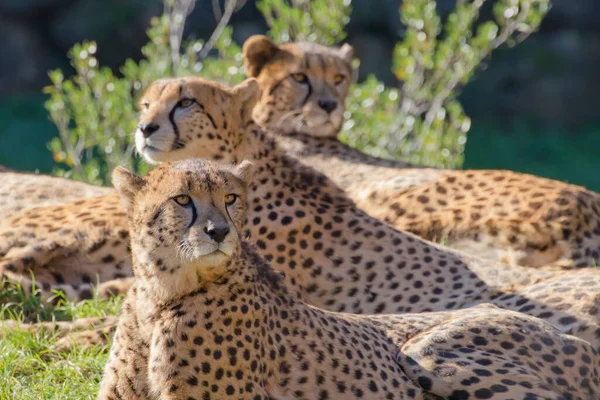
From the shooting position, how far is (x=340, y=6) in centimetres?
862

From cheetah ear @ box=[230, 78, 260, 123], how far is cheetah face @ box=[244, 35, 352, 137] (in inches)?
66.9

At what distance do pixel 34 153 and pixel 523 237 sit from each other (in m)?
10.6

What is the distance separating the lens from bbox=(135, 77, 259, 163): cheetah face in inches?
188

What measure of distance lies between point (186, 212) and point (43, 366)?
4.21ft

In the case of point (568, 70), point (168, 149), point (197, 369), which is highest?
point (568, 70)

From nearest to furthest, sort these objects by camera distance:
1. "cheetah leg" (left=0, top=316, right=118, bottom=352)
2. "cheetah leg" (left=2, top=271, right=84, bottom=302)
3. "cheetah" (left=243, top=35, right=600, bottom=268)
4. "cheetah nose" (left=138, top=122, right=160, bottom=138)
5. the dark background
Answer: "cheetah leg" (left=0, top=316, right=118, bottom=352) < "cheetah nose" (left=138, top=122, right=160, bottom=138) < "cheetah leg" (left=2, top=271, right=84, bottom=302) < "cheetah" (left=243, top=35, right=600, bottom=268) < the dark background

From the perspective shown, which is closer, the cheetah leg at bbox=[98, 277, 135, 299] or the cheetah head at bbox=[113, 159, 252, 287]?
the cheetah head at bbox=[113, 159, 252, 287]

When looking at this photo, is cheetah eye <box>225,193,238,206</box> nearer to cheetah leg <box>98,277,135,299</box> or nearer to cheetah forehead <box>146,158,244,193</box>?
cheetah forehead <box>146,158,244,193</box>

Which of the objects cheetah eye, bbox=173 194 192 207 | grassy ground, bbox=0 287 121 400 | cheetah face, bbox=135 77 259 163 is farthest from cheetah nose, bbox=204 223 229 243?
cheetah face, bbox=135 77 259 163

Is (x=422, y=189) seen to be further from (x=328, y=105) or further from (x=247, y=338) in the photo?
(x=247, y=338)

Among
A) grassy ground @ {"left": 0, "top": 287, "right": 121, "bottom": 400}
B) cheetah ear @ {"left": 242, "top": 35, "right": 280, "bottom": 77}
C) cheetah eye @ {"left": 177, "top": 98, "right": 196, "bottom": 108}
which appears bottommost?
grassy ground @ {"left": 0, "top": 287, "right": 121, "bottom": 400}

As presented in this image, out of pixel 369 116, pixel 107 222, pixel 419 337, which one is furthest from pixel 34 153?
pixel 419 337

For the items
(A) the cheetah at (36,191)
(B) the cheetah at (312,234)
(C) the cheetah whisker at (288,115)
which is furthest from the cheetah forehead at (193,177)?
(C) the cheetah whisker at (288,115)

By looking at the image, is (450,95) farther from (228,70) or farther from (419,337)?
(419,337)
